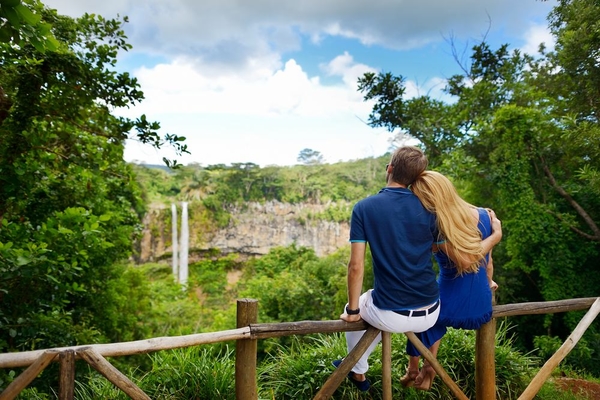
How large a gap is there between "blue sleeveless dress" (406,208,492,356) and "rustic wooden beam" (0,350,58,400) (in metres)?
1.97

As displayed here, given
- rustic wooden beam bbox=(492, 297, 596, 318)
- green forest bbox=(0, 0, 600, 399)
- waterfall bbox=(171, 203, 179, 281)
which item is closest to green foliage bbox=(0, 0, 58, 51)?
green forest bbox=(0, 0, 600, 399)

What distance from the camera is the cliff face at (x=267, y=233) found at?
3055cm

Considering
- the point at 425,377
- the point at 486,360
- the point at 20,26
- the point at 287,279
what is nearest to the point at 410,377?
the point at 425,377

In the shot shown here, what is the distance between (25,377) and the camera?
5.94 feet

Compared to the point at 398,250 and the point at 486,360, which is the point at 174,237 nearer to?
the point at 486,360

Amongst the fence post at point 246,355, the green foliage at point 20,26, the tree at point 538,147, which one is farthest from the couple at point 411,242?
the tree at point 538,147

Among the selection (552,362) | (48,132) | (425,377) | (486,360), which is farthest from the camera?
(48,132)

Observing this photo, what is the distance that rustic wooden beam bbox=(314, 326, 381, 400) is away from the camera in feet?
7.98

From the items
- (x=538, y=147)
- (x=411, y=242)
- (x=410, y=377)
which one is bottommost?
(x=410, y=377)

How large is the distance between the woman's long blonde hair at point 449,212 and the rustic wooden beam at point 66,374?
182 cm

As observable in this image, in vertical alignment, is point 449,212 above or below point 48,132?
below

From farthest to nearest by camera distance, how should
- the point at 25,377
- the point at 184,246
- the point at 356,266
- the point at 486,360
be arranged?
the point at 184,246 → the point at 486,360 → the point at 356,266 → the point at 25,377

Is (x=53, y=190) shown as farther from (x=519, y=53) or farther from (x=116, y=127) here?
(x=519, y=53)

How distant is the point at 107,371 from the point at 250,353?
2.41ft
